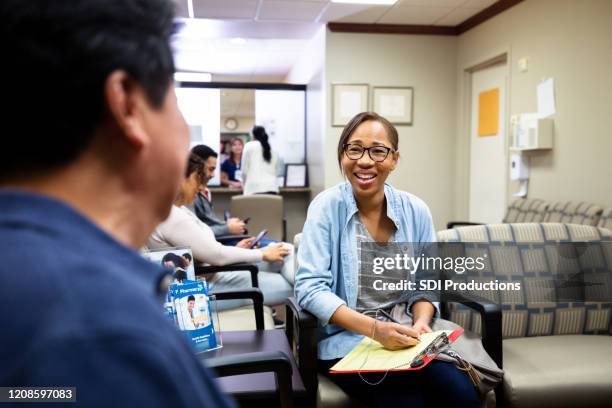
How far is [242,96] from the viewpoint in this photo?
7.12 meters

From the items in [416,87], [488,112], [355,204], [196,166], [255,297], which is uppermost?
[416,87]

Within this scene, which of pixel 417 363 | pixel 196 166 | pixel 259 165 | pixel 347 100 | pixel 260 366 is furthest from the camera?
pixel 259 165

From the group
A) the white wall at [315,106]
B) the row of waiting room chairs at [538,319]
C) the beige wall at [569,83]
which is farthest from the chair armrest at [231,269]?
the white wall at [315,106]

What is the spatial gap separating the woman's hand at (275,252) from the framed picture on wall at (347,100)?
122 inches

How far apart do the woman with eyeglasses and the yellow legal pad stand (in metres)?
0.04

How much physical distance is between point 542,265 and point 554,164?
197 centimetres

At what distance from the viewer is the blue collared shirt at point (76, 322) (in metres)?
0.34

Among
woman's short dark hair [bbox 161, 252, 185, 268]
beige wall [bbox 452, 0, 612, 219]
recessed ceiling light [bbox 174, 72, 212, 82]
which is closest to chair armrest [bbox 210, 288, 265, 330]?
woman's short dark hair [bbox 161, 252, 185, 268]

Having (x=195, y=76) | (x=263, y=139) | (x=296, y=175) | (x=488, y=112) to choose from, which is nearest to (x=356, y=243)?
(x=488, y=112)

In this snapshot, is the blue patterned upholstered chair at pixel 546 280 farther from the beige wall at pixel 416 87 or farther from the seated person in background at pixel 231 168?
the seated person in background at pixel 231 168

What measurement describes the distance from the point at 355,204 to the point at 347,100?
3.96 meters

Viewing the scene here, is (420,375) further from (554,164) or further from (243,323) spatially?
(554,164)

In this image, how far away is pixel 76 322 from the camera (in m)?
0.34

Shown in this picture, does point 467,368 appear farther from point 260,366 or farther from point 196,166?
point 196,166
